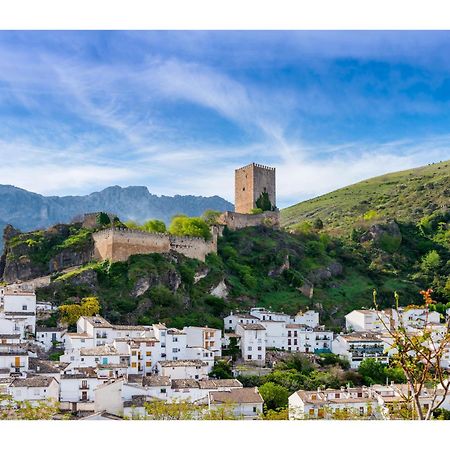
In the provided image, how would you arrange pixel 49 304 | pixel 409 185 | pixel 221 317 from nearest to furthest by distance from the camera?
pixel 49 304 < pixel 221 317 < pixel 409 185

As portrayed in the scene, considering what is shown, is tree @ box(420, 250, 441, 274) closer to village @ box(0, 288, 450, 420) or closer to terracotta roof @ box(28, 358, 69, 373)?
village @ box(0, 288, 450, 420)

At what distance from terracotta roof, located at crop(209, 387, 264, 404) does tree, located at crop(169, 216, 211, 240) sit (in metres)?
10.1

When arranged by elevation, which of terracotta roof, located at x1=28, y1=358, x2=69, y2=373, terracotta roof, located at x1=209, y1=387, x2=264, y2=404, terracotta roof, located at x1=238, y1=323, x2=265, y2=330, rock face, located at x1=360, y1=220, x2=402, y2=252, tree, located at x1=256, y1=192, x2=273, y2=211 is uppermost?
tree, located at x1=256, y1=192, x2=273, y2=211

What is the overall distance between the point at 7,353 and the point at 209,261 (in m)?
9.66

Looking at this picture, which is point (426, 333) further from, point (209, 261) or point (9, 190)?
point (9, 190)

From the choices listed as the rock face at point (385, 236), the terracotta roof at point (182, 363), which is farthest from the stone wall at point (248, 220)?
the terracotta roof at point (182, 363)

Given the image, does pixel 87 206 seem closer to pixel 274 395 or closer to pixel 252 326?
pixel 252 326

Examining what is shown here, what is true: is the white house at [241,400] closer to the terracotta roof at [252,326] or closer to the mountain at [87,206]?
the terracotta roof at [252,326]

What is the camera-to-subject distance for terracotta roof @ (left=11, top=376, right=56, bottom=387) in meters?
12.8

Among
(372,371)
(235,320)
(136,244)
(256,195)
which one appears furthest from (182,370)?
(256,195)

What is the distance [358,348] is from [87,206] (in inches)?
915

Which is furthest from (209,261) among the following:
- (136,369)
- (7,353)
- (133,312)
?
(7,353)

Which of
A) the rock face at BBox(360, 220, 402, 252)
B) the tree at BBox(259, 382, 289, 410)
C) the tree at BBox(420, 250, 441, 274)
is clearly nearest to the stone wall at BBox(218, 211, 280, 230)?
the rock face at BBox(360, 220, 402, 252)

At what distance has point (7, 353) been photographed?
14852mm
